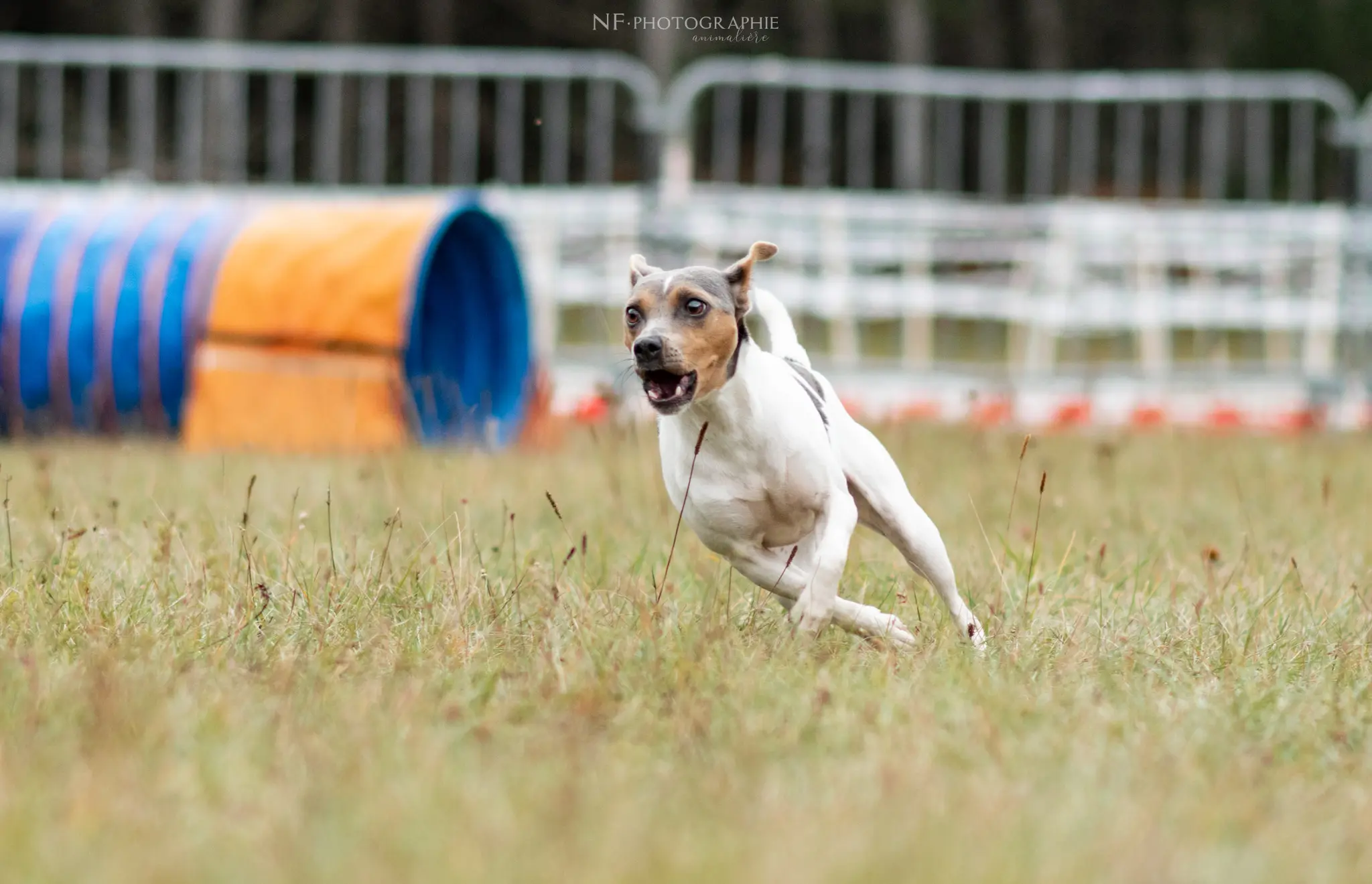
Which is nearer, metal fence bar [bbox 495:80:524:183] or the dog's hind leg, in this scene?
the dog's hind leg

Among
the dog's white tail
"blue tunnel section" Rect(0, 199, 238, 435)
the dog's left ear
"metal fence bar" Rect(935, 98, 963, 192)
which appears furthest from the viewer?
"metal fence bar" Rect(935, 98, 963, 192)

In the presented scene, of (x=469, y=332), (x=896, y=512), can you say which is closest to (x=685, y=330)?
(x=896, y=512)

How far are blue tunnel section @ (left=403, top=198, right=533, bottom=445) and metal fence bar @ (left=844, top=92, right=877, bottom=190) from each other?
31.5ft

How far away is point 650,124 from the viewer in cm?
1023

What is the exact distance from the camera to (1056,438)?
8164mm

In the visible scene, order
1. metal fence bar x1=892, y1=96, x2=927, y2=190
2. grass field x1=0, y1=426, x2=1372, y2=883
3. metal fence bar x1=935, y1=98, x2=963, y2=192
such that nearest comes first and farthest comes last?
grass field x1=0, y1=426, x2=1372, y2=883 → metal fence bar x1=892, y1=96, x2=927, y2=190 → metal fence bar x1=935, y1=98, x2=963, y2=192

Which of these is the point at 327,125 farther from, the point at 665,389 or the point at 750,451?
the point at 665,389

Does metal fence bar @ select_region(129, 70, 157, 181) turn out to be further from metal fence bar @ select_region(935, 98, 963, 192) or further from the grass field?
the grass field

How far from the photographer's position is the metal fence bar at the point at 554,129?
41.5ft

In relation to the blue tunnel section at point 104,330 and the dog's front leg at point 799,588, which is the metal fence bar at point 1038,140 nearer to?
the blue tunnel section at point 104,330

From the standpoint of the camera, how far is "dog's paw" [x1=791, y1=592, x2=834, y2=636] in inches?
136

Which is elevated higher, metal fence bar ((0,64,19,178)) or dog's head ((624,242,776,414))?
metal fence bar ((0,64,19,178))

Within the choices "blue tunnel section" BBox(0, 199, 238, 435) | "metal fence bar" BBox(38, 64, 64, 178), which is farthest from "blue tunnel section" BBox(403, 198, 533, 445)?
"metal fence bar" BBox(38, 64, 64, 178)

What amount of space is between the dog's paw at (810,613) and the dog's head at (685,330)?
0.46 metres
